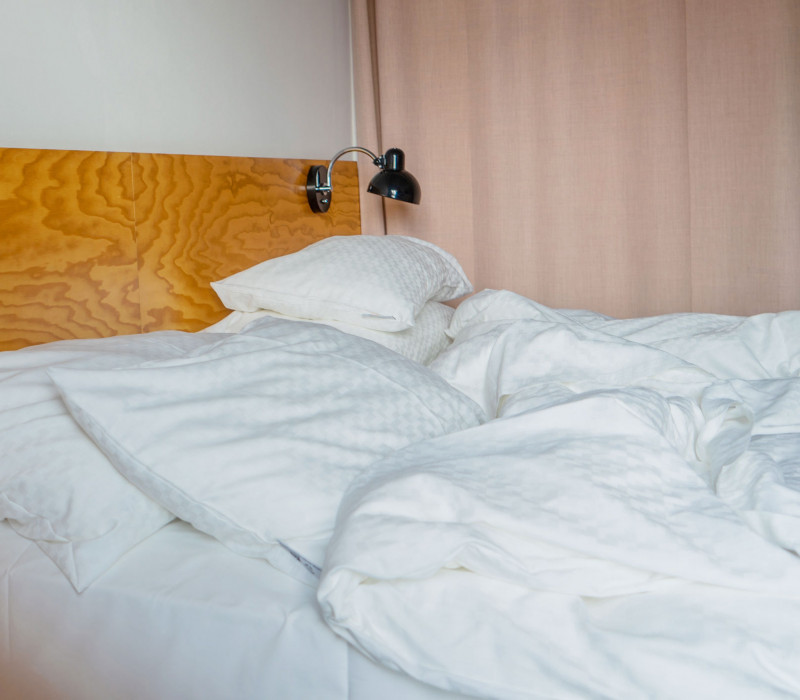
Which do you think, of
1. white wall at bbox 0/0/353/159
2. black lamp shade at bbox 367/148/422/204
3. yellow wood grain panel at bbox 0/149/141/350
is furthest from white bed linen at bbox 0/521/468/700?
black lamp shade at bbox 367/148/422/204

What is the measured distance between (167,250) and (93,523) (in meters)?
0.84

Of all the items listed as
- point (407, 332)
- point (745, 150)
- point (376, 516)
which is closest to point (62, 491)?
point (376, 516)

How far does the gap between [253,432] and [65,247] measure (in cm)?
69

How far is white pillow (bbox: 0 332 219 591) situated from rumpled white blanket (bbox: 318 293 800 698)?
285 mm

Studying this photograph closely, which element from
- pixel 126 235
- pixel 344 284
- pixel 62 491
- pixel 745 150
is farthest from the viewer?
pixel 745 150

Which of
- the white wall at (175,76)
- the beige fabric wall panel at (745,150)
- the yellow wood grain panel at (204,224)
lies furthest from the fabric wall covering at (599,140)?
the yellow wood grain panel at (204,224)

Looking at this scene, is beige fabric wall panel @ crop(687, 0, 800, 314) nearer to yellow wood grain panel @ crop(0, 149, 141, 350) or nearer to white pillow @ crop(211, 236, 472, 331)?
white pillow @ crop(211, 236, 472, 331)

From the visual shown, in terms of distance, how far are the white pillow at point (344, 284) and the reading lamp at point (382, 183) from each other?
31 centimetres

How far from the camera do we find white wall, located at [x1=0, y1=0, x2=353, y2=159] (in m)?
1.30

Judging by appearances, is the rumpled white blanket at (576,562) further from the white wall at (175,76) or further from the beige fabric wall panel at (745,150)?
the beige fabric wall panel at (745,150)

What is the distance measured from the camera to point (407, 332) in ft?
5.33

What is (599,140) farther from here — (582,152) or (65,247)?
(65,247)

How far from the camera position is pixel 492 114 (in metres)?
2.38

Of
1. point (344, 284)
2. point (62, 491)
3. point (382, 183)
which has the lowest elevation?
point (62, 491)
